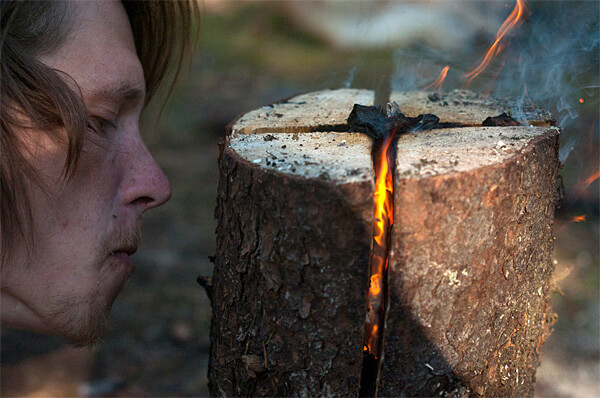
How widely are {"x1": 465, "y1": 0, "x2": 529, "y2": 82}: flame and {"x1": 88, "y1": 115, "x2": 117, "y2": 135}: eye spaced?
5.22 ft

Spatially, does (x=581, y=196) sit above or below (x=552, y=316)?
above

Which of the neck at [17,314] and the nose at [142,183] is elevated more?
the nose at [142,183]

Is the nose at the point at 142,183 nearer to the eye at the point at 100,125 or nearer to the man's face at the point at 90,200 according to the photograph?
the man's face at the point at 90,200

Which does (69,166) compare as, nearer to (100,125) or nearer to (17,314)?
(100,125)

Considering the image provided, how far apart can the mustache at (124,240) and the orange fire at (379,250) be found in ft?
3.08

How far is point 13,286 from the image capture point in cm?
178

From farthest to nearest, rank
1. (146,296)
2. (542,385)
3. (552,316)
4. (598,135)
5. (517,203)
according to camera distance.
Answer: (146,296)
(542,385)
(598,135)
(552,316)
(517,203)

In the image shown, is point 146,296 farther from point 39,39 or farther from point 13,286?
point 39,39

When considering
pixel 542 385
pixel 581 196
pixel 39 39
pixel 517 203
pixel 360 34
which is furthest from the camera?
pixel 360 34

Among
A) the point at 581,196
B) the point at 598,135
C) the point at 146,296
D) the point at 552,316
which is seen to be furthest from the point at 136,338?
the point at 581,196

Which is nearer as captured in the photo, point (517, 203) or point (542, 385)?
point (517, 203)

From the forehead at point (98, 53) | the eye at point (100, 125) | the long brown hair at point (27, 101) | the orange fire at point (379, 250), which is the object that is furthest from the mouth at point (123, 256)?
the orange fire at point (379, 250)

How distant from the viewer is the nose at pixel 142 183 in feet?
6.17

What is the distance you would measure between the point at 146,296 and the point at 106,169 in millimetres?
2098
